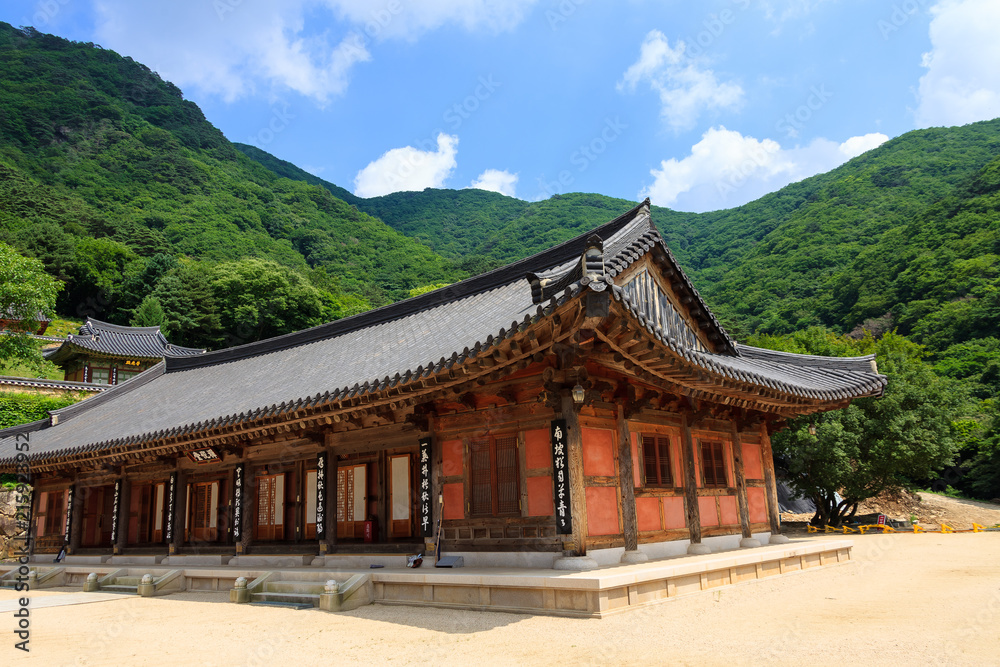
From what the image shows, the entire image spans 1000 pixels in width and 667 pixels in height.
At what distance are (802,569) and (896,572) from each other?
171 centimetres

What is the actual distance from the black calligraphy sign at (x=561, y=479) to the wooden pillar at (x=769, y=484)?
7754 millimetres

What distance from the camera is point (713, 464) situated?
13.4 m

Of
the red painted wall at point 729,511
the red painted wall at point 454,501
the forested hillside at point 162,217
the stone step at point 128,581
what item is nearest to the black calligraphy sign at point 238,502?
the stone step at point 128,581

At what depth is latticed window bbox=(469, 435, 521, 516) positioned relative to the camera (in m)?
10.4

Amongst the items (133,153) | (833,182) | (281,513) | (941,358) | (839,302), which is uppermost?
(133,153)

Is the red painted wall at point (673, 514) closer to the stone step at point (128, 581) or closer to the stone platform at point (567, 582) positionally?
the stone platform at point (567, 582)

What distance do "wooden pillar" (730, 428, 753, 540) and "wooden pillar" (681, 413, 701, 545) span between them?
1.87 m

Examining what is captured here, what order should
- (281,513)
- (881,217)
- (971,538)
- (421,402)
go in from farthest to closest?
(881,217), (971,538), (281,513), (421,402)

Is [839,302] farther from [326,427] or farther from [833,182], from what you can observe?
[326,427]

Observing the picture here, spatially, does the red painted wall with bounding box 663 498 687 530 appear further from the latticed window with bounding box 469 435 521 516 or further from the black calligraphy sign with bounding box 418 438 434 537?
the black calligraphy sign with bounding box 418 438 434 537

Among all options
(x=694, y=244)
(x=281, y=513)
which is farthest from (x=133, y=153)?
(x=281, y=513)

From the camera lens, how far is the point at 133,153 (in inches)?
3152

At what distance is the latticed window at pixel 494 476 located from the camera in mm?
10359

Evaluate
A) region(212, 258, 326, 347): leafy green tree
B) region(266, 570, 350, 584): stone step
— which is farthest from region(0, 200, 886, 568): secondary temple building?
region(212, 258, 326, 347): leafy green tree
